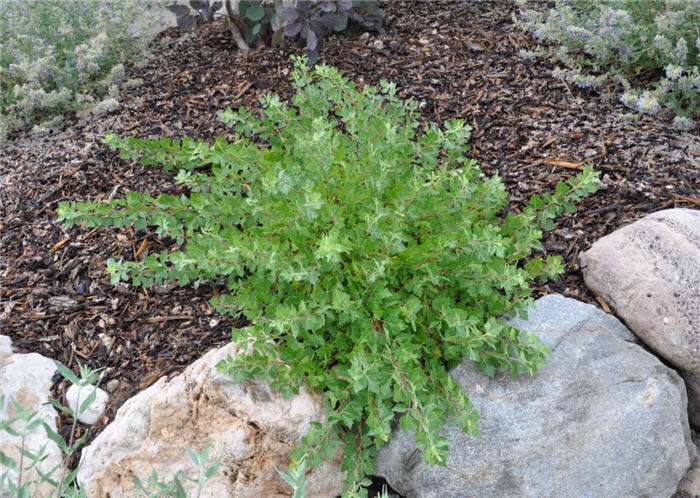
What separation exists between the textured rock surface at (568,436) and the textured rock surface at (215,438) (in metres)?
0.38

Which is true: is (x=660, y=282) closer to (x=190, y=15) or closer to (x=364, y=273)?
(x=364, y=273)

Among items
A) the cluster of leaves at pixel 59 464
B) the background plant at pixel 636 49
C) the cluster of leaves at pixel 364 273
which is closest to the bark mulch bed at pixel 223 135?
the background plant at pixel 636 49

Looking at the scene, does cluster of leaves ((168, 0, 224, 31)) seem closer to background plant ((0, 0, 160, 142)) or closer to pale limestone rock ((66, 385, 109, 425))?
background plant ((0, 0, 160, 142))

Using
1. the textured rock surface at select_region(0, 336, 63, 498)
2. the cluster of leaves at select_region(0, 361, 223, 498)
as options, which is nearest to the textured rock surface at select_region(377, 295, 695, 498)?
the cluster of leaves at select_region(0, 361, 223, 498)

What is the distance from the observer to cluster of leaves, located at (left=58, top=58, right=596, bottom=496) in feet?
7.59

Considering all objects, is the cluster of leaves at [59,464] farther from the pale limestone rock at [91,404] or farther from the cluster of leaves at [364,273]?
the cluster of leaves at [364,273]

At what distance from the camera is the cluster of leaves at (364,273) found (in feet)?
7.59

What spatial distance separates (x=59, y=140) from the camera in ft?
13.9

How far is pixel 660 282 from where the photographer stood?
272cm

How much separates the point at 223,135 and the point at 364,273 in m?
1.91

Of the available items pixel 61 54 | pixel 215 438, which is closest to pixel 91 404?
pixel 215 438

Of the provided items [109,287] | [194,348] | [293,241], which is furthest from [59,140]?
[293,241]

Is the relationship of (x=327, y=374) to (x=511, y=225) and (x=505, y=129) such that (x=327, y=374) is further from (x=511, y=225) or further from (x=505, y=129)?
(x=505, y=129)

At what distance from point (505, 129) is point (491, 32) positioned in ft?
3.71
